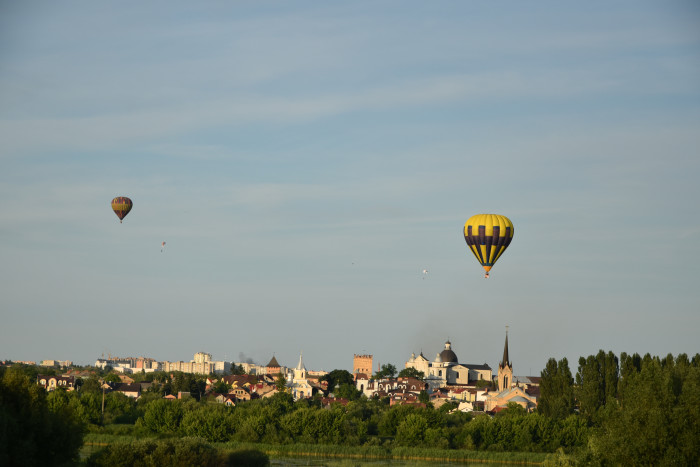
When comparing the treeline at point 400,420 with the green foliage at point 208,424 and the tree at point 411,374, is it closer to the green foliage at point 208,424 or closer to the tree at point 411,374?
the green foliage at point 208,424

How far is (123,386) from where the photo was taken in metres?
111

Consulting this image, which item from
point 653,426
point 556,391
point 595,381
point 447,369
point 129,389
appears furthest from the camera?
point 447,369

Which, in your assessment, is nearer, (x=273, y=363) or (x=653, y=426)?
(x=653, y=426)

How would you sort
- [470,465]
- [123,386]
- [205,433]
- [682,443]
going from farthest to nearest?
1. [123,386]
2. [205,433]
3. [470,465]
4. [682,443]

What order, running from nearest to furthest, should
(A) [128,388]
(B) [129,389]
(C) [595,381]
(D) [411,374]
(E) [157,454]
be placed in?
(E) [157,454] → (C) [595,381] → (B) [129,389] → (A) [128,388] → (D) [411,374]

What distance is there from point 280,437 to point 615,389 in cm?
2372

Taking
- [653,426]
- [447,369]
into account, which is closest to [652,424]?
[653,426]

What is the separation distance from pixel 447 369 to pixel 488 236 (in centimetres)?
10424

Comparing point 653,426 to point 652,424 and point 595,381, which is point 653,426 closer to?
point 652,424

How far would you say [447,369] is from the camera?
502 ft

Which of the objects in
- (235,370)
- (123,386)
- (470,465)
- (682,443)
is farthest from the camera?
(235,370)

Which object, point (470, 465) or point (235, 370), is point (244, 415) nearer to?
point (470, 465)

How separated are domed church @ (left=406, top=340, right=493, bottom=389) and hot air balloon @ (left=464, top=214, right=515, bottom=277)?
96321mm

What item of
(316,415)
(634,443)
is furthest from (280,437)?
(634,443)
